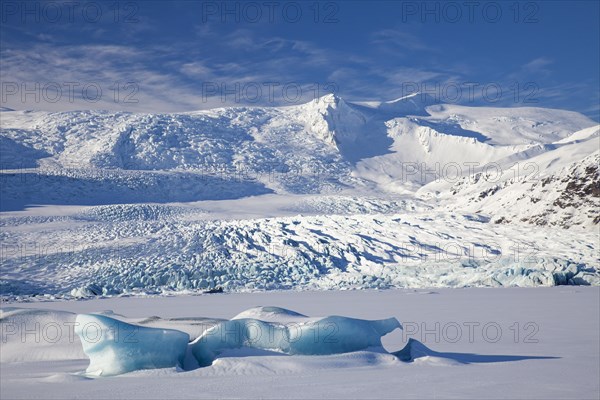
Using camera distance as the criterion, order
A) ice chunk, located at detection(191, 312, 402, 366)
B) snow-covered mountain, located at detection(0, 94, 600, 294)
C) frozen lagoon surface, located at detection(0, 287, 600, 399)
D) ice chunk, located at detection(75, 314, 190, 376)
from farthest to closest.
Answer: snow-covered mountain, located at detection(0, 94, 600, 294)
ice chunk, located at detection(191, 312, 402, 366)
ice chunk, located at detection(75, 314, 190, 376)
frozen lagoon surface, located at detection(0, 287, 600, 399)

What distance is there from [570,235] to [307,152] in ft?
117

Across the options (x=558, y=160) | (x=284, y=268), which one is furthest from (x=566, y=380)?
(x=558, y=160)

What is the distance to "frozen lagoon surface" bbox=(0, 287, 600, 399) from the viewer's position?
3277 mm

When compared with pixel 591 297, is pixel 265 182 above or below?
above

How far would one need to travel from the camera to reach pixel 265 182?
1676 inches

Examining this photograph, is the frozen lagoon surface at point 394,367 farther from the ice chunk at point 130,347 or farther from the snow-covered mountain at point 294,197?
the snow-covered mountain at point 294,197

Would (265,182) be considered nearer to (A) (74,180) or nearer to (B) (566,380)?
(A) (74,180)

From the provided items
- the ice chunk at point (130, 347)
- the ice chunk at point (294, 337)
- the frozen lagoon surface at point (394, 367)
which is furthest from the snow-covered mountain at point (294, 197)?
the ice chunk at point (130, 347)

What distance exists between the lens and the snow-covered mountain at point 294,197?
44.1 ft

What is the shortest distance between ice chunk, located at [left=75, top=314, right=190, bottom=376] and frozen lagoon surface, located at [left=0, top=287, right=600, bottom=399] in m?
0.11

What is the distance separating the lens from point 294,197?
119 feet

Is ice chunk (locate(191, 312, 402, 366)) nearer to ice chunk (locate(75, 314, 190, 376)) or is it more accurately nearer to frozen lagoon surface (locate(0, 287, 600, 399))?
frozen lagoon surface (locate(0, 287, 600, 399))

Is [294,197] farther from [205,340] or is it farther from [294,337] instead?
[205,340]

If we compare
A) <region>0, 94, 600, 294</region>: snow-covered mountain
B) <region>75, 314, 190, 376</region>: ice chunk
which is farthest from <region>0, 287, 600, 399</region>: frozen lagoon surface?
<region>0, 94, 600, 294</region>: snow-covered mountain
